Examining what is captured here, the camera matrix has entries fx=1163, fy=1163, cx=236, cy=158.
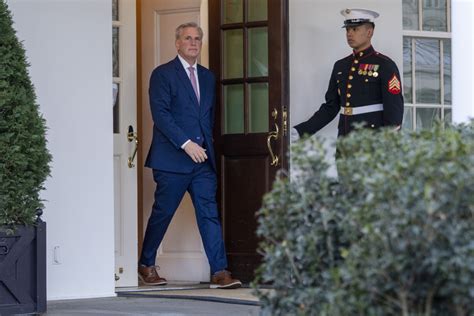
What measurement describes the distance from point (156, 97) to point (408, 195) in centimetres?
475

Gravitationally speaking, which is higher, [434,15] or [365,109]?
[434,15]

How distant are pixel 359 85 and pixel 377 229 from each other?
4.56 meters

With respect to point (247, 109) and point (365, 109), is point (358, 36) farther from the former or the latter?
point (247, 109)

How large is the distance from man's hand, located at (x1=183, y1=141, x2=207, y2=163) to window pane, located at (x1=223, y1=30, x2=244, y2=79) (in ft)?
2.14

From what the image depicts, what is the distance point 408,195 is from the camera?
3.29m

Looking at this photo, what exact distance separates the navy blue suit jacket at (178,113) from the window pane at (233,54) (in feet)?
0.58

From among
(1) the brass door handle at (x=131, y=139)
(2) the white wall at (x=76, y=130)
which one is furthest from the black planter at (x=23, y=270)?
(1) the brass door handle at (x=131, y=139)

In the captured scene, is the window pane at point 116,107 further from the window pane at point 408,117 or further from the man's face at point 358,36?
the window pane at point 408,117

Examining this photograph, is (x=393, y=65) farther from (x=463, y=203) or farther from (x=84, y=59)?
(x=463, y=203)

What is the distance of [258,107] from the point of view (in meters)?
7.96

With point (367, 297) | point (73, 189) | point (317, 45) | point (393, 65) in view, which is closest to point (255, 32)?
point (317, 45)

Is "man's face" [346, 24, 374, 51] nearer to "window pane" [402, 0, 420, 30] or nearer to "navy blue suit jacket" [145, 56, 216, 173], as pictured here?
"window pane" [402, 0, 420, 30]

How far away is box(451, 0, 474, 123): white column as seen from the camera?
5.45 m

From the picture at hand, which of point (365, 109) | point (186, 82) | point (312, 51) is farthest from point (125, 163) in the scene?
point (365, 109)
